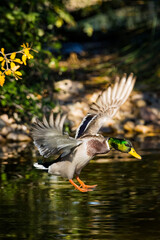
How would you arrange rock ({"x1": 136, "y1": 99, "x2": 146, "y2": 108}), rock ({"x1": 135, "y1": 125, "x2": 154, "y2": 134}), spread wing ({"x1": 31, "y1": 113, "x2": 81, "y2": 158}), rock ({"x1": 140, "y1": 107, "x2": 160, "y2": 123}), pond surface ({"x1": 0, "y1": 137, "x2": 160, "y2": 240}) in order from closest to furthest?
pond surface ({"x1": 0, "y1": 137, "x2": 160, "y2": 240}), spread wing ({"x1": 31, "y1": 113, "x2": 81, "y2": 158}), rock ({"x1": 135, "y1": 125, "x2": 154, "y2": 134}), rock ({"x1": 140, "y1": 107, "x2": 160, "y2": 123}), rock ({"x1": 136, "y1": 99, "x2": 146, "y2": 108})

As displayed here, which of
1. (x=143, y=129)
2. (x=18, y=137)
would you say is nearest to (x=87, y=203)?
(x=18, y=137)

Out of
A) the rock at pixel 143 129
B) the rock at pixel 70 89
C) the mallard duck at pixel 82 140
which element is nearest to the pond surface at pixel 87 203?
the mallard duck at pixel 82 140

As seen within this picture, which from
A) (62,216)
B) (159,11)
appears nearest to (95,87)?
(159,11)

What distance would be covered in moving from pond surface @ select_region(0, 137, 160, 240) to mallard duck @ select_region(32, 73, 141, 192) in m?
0.37

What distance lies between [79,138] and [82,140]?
5.6 inches

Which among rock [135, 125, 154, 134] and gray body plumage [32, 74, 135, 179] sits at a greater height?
rock [135, 125, 154, 134]

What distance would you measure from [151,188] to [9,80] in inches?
134

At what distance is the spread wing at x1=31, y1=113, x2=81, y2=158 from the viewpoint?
7215 mm

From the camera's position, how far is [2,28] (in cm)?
1105

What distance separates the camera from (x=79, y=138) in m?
7.87

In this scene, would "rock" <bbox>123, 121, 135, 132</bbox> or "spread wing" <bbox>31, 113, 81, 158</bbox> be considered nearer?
"spread wing" <bbox>31, 113, 81, 158</bbox>

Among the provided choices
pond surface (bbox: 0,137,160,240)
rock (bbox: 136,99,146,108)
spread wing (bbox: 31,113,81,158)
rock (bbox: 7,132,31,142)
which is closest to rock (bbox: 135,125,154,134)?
rock (bbox: 136,99,146,108)

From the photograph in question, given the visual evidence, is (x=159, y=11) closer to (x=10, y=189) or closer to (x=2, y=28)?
(x=2, y=28)

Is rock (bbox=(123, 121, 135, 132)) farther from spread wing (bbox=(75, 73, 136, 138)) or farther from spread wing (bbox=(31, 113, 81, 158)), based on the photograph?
spread wing (bbox=(31, 113, 81, 158))
